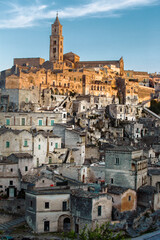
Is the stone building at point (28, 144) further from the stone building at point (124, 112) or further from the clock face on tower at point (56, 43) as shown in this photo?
the clock face on tower at point (56, 43)

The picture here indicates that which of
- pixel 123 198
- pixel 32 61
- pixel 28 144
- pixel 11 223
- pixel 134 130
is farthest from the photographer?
pixel 32 61

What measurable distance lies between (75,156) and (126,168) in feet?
37.2

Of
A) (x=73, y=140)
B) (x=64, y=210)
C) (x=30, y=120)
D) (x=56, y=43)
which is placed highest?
(x=56, y=43)

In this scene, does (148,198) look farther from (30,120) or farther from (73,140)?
(30,120)

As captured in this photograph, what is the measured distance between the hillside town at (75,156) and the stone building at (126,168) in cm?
11

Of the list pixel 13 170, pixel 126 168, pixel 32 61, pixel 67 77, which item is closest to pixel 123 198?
pixel 126 168

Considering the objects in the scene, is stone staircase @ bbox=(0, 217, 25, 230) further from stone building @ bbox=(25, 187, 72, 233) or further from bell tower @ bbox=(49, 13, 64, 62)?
bell tower @ bbox=(49, 13, 64, 62)

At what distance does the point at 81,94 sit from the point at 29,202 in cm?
4857

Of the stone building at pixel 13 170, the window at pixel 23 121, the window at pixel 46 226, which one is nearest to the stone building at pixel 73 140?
the window at pixel 23 121

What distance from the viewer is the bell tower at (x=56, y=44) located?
307ft

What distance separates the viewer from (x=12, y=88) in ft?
219

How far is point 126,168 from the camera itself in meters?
38.8

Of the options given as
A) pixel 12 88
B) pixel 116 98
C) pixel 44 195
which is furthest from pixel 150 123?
pixel 44 195

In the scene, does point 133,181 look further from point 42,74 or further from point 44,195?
point 42,74
